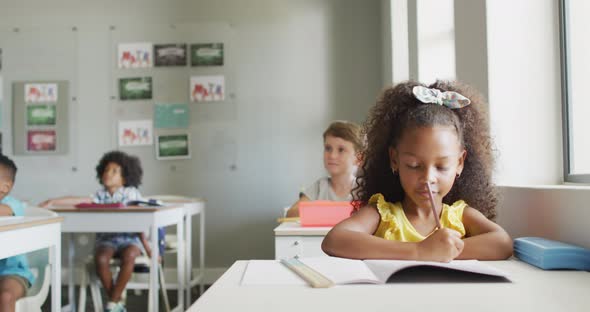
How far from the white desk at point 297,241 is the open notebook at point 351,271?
3.56ft

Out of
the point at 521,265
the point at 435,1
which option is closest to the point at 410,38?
the point at 435,1

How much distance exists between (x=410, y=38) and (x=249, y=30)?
65.8 inches

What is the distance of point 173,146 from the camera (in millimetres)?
4664

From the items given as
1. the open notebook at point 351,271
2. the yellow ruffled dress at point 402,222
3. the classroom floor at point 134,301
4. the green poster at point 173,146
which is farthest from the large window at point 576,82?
the green poster at point 173,146

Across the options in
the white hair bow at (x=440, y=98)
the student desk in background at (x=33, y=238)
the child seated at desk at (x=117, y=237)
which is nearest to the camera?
the white hair bow at (x=440, y=98)

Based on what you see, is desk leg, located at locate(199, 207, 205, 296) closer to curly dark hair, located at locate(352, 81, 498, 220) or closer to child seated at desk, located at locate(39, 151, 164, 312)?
child seated at desk, located at locate(39, 151, 164, 312)

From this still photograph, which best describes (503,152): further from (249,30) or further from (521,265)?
(249,30)

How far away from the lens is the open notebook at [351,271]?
90 cm

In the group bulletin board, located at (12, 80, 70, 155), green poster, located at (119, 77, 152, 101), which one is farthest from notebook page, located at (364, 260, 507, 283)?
bulletin board, located at (12, 80, 70, 155)

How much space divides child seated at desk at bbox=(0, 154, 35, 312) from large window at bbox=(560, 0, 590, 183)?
205 centimetres

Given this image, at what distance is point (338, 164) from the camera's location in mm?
2969

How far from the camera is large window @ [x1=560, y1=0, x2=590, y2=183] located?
1747 millimetres

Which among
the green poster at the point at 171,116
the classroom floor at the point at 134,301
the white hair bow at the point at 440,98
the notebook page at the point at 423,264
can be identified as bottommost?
the classroom floor at the point at 134,301

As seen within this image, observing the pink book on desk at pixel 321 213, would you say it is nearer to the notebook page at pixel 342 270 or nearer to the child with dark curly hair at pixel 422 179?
the child with dark curly hair at pixel 422 179
